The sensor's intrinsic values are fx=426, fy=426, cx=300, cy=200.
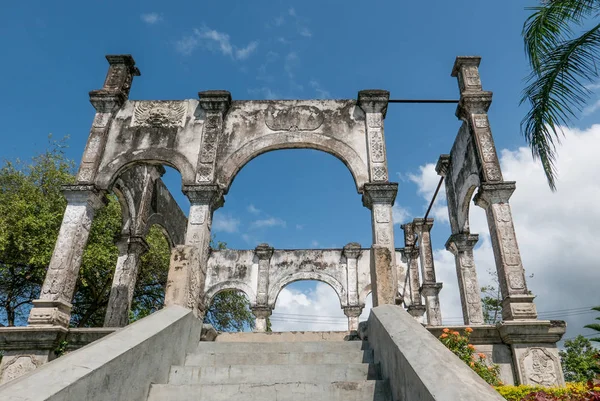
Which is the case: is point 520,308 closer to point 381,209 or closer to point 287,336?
point 381,209

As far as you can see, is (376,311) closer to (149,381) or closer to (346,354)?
(346,354)

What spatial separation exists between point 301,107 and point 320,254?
415 inches

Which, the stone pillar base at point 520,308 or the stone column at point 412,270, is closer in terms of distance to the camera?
the stone pillar base at point 520,308

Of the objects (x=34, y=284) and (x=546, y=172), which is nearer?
→ (x=546, y=172)

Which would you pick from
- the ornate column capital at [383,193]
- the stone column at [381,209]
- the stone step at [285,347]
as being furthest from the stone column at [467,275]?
the stone step at [285,347]

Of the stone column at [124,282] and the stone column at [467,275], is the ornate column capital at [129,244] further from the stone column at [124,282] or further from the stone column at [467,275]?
the stone column at [467,275]

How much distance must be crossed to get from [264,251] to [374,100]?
36.1 ft

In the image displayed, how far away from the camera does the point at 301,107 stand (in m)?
10.3

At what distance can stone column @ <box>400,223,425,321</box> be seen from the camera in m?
16.1

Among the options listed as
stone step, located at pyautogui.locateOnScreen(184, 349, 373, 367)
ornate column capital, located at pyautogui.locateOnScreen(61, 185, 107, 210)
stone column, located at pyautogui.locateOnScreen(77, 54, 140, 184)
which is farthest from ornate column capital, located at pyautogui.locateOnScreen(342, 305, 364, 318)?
stone step, located at pyautogui.locateOnScreen(184, 349, 373, 367)

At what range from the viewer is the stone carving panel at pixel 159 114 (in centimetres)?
1016

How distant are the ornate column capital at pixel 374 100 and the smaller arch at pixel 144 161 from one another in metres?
4.28

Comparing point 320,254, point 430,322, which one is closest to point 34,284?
point 320,254

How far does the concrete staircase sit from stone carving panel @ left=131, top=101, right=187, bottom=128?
6.17 metres
